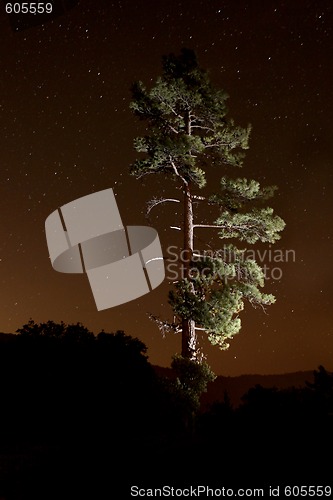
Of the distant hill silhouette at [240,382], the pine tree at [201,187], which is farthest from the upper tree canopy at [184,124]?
the distant hill silhouette at [240,382]

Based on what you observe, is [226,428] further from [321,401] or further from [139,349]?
[139,349]

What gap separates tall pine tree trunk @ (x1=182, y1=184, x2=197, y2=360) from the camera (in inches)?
658

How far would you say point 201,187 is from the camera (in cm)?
1747

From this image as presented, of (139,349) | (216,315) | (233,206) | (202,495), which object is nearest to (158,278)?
(216,315)

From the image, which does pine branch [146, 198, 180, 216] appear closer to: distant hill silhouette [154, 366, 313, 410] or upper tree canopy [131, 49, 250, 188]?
upper tree canopy [131, 49, 250, 188]

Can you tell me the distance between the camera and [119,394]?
10539mm

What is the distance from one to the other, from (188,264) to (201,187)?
267 cm

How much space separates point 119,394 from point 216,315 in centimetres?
666

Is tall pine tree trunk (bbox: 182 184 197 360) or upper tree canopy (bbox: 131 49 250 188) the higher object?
upper tree canopy (bbox: 131 49 250 188)

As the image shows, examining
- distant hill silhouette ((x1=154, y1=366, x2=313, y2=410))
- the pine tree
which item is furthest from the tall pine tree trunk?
distant hill silhouette ((x1=154, y1=366, x2=313, y2=410))

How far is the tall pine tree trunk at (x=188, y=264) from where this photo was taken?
1672cm

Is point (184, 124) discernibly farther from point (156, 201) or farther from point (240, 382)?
point (240, 382)

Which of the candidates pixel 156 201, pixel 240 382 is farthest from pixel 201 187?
pixel 240 382

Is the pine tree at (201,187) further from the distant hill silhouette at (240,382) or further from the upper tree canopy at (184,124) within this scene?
the distant hill silhouette at (240,382)
